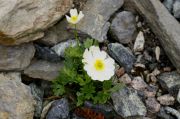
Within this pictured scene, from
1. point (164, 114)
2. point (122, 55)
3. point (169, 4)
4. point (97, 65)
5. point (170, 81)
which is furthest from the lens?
point (169, 4)

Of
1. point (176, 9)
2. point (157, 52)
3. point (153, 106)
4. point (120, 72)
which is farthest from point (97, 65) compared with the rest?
point (176, 9)

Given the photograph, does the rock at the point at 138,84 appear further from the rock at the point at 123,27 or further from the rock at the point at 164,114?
the rock at the point at 123,27

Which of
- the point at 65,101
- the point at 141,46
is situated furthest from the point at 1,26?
the point at 141,46

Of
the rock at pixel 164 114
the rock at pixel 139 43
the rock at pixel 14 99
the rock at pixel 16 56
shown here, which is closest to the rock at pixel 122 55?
the rock at pixel 139 43

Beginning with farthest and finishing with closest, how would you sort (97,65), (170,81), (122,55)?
(122,55) → (170,81) → (97,65)

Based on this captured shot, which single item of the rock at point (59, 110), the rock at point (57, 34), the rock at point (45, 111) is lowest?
the rock at point (45, 111)

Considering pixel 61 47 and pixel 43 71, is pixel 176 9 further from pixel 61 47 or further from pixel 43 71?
pixel 43 71
